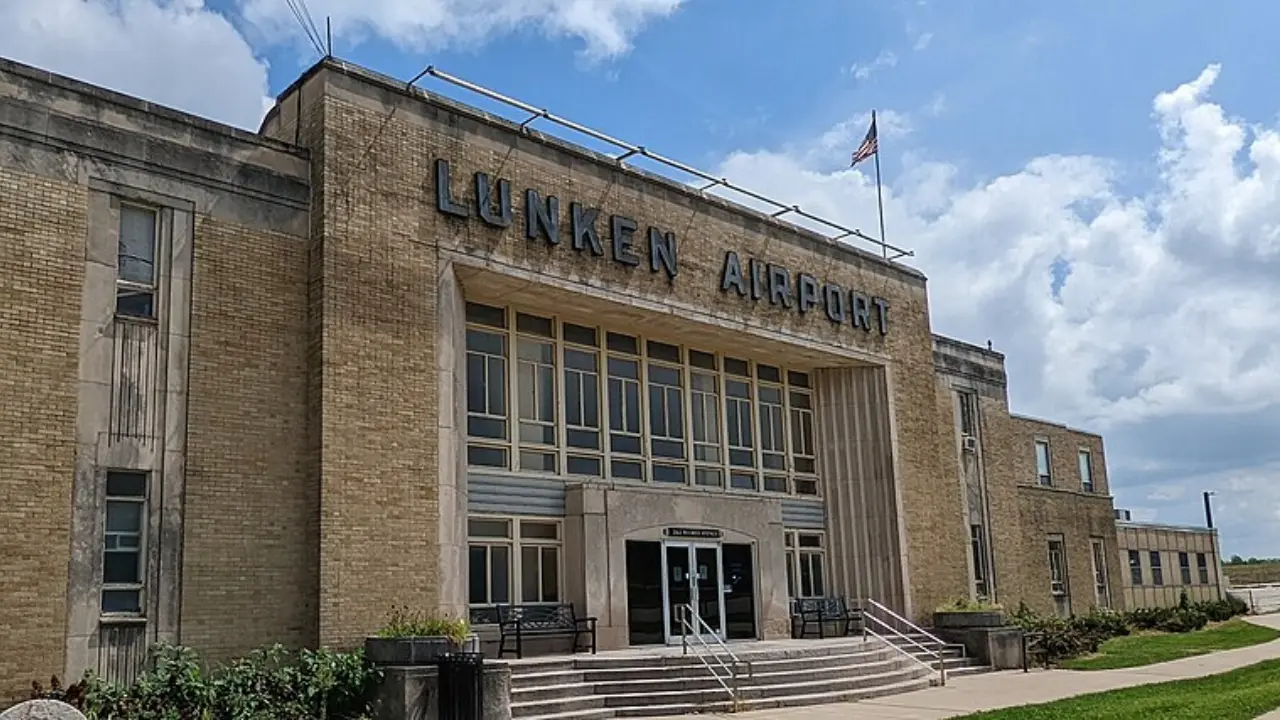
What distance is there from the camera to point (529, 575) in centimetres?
2106

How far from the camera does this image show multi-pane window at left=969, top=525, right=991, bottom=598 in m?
32.8

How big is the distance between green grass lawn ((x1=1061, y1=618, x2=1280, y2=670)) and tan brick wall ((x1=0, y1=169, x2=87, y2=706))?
19.7 m

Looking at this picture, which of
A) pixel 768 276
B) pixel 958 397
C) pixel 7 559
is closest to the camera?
pixel 7 559

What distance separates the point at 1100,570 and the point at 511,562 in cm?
2532

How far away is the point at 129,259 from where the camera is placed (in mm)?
16312

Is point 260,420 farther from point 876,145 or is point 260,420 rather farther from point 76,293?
point 876,145

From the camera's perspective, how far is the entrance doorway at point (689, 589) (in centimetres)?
2202

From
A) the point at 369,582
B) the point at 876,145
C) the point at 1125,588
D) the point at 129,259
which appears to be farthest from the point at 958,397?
the point at 129,259

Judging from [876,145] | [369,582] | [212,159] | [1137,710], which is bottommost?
[1137,710]

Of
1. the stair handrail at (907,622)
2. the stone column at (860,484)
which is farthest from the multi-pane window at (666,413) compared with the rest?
the stair handrail at (907,622)

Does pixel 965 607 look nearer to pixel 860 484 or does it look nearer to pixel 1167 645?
pixel 860 484

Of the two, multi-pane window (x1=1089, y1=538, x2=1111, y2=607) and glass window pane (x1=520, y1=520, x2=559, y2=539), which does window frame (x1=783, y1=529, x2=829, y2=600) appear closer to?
glass window pane (x1=520, y1=520, x2=559, y2=539)

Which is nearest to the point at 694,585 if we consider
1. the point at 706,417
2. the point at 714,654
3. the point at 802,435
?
the point at 714,654

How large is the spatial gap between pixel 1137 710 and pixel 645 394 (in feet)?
35.8
